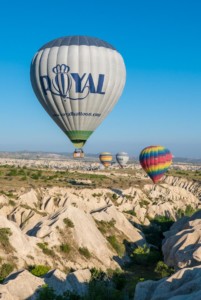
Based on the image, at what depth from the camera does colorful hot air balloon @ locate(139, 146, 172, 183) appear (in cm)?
8975

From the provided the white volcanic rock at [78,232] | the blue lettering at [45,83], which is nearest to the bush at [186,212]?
the blue lettering at [45,83]

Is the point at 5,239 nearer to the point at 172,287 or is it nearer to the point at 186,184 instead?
the point at 172,287

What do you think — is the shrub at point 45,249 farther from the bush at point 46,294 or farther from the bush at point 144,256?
the bush at point 144,256

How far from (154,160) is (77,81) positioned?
38.9m

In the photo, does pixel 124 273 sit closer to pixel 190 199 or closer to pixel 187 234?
pixel 187 234

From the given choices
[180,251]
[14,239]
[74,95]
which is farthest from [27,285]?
[74,95]

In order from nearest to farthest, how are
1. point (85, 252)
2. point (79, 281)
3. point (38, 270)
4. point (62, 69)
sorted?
1. point (79, 281)
2. point (38, 270)
3. point (85, 252)
4. point (62, 69)

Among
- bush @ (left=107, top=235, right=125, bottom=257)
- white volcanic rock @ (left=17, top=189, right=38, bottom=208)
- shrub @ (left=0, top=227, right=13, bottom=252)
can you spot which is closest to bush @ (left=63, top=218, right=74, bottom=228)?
bush @ (left=107, top=235, right=125, bottom=257)

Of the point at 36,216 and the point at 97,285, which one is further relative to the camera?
the point at 36,216

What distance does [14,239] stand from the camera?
113ft

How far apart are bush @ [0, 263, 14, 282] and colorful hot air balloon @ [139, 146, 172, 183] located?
60775 millimetres

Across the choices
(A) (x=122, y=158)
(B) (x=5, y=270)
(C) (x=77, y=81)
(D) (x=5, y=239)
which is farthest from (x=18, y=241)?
(A) (x=122, y=158)

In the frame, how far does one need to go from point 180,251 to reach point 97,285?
9.70 m

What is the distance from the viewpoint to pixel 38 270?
31.9m
